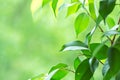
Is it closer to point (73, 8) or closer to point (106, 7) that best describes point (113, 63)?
point (106, 7)

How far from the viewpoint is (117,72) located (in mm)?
448

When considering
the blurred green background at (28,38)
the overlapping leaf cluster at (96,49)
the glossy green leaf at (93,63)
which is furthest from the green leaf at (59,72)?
the blurred green background at (28,38)

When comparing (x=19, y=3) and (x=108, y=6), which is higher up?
(x=19, y=3)

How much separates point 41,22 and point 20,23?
0.11 meters

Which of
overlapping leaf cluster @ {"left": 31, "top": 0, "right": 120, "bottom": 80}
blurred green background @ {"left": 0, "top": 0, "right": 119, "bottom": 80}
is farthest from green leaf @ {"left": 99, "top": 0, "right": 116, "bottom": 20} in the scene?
blurred green background @ {"left": 0, "top": 0, "right": 119, "bottom": 80}

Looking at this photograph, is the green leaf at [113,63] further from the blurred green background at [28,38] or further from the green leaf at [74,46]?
the blurred green background at [28,38]

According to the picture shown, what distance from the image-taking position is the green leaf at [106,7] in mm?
451

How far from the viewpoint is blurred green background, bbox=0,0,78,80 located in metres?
1.46

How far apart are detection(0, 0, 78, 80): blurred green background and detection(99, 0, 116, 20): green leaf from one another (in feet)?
3.23

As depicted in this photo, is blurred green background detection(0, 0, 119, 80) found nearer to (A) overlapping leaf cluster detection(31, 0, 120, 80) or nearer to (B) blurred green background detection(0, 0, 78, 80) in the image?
(B) blurred green background detection(0, 0, 78, 80)

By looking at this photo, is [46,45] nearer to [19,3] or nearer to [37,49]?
[37,49]

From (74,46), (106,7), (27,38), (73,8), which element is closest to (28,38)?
(27,38)

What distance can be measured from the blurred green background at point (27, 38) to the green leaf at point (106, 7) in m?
0.98

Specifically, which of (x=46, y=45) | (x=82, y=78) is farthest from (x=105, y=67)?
(x=46, y=45)
